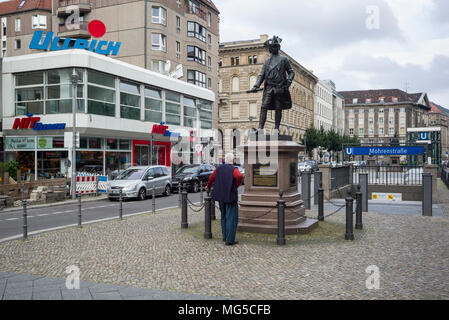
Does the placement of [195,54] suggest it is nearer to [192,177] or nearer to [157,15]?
[157,15]

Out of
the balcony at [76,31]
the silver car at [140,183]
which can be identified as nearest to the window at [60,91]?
the silver car at [140,183]

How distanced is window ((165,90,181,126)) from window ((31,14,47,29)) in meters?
27.2

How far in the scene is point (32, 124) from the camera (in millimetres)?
24469

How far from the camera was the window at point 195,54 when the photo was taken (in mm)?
43281

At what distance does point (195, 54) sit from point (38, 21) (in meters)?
22.2

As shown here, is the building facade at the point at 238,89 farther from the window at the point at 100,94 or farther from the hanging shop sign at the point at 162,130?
the window at the point at 100,94

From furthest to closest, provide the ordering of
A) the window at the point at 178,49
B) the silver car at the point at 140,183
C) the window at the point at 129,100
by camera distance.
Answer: the window at the point at 178,49 → the window at the point at 129,100 → the silver car at the point at 140,183

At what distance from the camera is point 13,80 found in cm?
2556

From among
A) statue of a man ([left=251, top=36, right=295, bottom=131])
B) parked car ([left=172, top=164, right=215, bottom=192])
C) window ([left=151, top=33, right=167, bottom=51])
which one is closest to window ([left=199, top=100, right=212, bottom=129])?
window ([left=151, top=33, right=167, bottom=51])

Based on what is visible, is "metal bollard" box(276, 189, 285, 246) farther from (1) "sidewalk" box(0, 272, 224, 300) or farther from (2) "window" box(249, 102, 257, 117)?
(2) "window" box(249, 102, 257, 117)

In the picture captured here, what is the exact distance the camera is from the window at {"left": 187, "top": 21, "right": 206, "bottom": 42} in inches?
1703

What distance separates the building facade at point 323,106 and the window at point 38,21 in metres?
53.2

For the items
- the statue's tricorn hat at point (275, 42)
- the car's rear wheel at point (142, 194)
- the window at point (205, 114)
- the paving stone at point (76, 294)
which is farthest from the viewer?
the window at point (205, 114)
